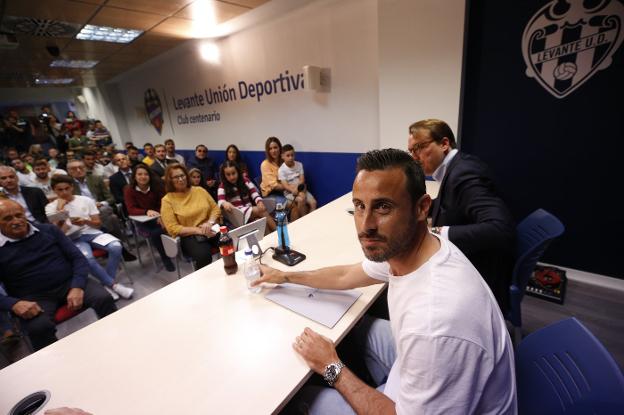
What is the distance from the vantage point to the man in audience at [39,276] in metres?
1.79

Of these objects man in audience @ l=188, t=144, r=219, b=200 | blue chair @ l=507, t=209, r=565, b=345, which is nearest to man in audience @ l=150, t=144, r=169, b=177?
man in audience @ l=188, t=144, r=219, b=200

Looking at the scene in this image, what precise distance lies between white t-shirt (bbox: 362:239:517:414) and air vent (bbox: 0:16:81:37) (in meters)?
5.17

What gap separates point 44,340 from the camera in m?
1.82

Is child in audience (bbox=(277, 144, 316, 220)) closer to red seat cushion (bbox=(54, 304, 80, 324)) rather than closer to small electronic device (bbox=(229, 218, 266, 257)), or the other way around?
small electronic device (bbox=(229, 218, 266, 257))

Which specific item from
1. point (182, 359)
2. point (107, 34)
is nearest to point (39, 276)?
point (182, 359)

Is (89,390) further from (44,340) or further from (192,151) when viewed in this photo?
(192,151)

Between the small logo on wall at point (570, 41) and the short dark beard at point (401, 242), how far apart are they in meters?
2.50

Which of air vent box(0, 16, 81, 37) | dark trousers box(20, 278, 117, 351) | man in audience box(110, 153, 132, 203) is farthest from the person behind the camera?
man in audience box(110, 153, 132, 203)

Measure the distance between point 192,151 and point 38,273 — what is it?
500cm

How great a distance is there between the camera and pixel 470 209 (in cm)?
155

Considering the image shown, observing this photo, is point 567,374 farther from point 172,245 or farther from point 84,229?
point 84,229

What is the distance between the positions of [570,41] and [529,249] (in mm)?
1935

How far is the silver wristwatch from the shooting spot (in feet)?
3.09

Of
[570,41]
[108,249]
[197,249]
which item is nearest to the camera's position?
[570,41]
